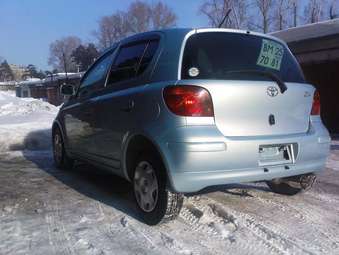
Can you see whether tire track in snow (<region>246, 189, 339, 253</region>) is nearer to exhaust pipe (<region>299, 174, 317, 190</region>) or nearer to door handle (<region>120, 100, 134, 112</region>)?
exhaust pipe (<region>299, 174, 317, 190</region>)

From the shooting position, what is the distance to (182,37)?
4355 millimetres

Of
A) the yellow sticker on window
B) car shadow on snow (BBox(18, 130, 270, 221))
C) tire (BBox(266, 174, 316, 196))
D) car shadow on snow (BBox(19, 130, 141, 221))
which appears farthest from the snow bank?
the yellow sticker on window

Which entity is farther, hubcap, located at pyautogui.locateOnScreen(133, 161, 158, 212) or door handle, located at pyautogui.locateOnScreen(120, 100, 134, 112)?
door handle, located at pyautogui.locateOnScreen(120, 100, 134, 112)

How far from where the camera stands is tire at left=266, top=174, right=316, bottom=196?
16.7 ft

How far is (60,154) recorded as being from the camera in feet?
24.5

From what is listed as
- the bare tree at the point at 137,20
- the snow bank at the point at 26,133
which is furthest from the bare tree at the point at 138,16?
the snow bank at the point at 26,133

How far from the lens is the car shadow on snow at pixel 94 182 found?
5328mm

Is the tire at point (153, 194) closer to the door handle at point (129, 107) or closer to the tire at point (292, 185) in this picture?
the door handle at point (129, 107)

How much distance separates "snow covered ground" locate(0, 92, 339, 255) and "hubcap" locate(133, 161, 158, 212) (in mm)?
197

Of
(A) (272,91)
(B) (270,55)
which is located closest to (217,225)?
(A) (272,91)

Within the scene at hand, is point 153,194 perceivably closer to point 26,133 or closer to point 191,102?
point 191,102

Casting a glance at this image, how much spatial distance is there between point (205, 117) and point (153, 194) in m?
0.93

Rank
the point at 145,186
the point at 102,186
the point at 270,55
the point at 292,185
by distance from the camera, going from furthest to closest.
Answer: the point at 102,186, the point at 292,185, the point at 270,55, the point at 145,186

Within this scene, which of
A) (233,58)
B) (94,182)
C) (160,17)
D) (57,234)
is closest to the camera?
(57,234)
